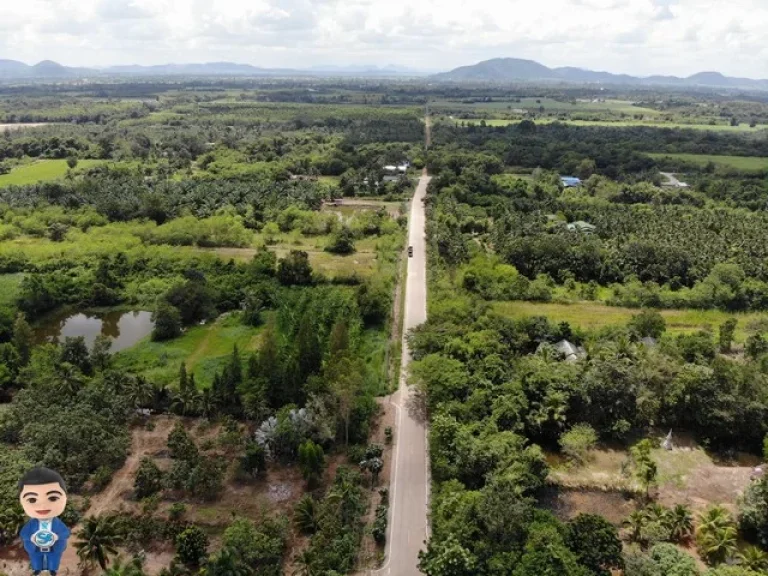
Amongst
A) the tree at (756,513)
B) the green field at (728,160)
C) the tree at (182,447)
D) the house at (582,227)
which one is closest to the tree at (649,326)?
the tree at (756,513)

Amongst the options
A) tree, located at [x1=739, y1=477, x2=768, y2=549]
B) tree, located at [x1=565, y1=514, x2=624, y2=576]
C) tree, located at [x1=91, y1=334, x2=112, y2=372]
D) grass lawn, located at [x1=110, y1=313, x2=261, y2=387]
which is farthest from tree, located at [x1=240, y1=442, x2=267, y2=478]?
→ tree, located at [x1=739, y1=477, x2=768, y2=549]

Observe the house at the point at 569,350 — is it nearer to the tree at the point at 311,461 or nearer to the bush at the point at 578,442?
the bush at the point at 578,442

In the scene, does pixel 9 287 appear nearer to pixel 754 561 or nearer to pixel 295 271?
pixel 295 271

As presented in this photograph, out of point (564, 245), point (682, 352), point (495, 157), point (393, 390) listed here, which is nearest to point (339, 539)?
point (393, 390)

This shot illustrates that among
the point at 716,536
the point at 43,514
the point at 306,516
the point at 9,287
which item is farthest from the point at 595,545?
the point at 9,287

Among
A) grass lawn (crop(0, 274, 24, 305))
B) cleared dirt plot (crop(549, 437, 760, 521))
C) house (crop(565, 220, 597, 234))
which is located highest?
house (crop(565, 220, 597, 234))

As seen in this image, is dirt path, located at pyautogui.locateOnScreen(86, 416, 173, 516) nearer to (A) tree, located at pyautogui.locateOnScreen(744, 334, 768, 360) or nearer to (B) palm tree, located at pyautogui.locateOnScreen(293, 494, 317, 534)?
(B) palm tree, located at pyautogui.locateOnScreen(293, 494, 317, 534)
